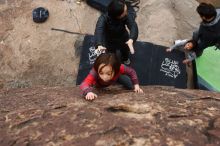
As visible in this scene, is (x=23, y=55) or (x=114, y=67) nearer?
(x=114, y=67)

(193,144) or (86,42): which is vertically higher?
(86,42)

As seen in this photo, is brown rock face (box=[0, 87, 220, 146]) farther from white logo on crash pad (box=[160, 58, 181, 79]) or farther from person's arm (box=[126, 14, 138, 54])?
white logo on crash pad (box=[160, 58, 181, 79])

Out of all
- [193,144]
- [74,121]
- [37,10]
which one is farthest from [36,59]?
[193,144]

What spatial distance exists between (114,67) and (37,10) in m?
4.74

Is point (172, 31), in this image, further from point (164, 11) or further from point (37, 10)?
point (37, 10)

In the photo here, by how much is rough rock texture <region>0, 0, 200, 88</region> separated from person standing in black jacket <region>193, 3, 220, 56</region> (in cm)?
209

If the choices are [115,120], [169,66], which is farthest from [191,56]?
[115,120]

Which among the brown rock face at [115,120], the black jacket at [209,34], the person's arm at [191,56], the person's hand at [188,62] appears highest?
the black jacket at [209,34]

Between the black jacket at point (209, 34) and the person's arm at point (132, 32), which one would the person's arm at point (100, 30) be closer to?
the person's arm at point (132, 32)

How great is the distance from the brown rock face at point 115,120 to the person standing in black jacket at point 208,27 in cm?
161

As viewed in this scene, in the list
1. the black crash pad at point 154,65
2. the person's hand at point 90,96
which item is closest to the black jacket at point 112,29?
the person's hand at point 90,96

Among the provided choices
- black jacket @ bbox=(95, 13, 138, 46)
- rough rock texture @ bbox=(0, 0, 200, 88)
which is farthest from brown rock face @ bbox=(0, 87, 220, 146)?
rough rock texture @ bbox=(0, 0, 200, 88)

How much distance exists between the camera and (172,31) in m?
8.41

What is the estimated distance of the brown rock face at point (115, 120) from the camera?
3.22m
